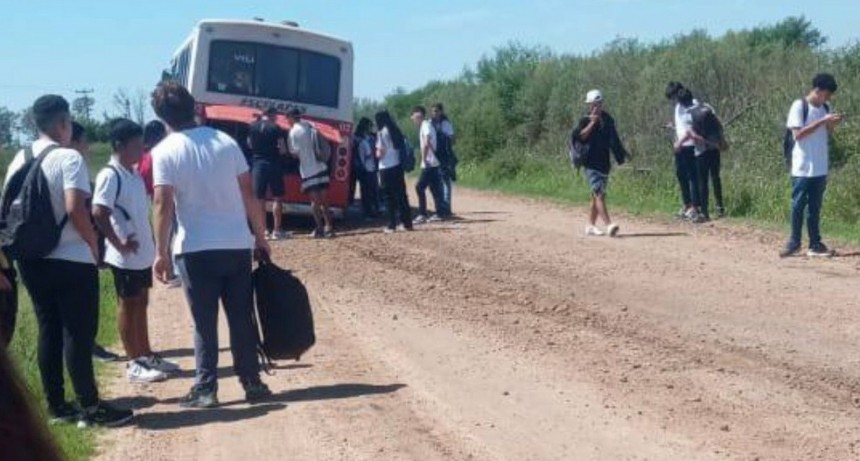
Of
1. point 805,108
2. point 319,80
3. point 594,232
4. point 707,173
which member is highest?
point 319,80

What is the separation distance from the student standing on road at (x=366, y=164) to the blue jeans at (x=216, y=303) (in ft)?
42.8

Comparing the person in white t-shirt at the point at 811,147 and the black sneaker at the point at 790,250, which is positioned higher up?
the person in white t-shirt at the point at 811,147

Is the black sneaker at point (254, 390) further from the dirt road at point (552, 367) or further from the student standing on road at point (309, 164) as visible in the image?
the student standing on road at point (309, 164)

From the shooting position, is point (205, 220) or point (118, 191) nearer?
point (205, 220)

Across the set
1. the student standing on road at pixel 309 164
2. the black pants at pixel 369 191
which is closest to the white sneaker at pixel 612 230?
the student standing on road at pixel 309 164

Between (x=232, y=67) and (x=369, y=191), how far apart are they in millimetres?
2937

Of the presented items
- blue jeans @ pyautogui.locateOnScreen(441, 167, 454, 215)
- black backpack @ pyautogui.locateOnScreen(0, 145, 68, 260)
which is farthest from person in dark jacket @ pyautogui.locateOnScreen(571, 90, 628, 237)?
black backpack @ pyautogui.locateOnScreen(0, 145, 68, 260)

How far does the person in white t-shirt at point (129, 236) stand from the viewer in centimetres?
821

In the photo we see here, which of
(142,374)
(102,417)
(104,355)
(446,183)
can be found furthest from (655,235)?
(102,417)

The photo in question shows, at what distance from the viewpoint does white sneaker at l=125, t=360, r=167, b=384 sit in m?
8.80

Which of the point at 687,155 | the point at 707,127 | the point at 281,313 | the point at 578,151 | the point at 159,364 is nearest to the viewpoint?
the point at 281,313

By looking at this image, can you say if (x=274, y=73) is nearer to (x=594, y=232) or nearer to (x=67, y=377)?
(x=594, y=232)

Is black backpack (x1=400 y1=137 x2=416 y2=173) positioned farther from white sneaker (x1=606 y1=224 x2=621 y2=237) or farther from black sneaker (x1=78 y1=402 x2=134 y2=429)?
black sneaker (x1=78 y1=402 x2=134 y2=429)

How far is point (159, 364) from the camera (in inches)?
353
